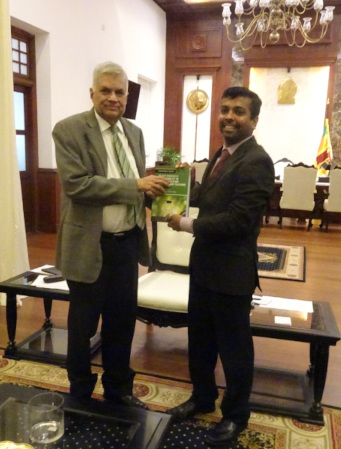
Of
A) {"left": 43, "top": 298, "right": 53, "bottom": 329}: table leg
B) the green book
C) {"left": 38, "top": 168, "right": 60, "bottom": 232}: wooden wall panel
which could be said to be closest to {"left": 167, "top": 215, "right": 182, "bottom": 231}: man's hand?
the green book

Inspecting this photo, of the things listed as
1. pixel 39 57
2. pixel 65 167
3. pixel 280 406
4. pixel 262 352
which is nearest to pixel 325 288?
pixel 262 352

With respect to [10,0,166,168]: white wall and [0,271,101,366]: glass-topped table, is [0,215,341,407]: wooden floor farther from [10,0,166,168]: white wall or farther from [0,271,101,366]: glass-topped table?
[10,0,166,168]: white wall

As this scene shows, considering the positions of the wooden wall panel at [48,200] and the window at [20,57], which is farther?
the wooden wall panel at [48,200]

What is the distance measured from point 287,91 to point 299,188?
304 centimetres

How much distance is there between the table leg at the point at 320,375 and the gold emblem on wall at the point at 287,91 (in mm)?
7757

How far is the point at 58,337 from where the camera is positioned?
2.88m

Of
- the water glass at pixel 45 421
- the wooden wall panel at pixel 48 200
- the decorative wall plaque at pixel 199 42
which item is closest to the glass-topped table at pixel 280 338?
the water glass at pixel 45 421

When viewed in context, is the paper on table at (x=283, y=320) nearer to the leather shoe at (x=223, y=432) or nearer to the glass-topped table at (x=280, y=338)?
the glass-topped table at (x=280, y=338)

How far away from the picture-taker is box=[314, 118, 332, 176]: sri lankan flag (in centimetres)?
831

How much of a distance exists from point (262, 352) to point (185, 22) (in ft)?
26.8

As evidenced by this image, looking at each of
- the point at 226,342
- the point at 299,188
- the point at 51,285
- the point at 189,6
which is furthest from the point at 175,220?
the point at 189,6

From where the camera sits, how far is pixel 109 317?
1998 millimetres

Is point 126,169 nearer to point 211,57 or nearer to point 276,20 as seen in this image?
point 276,20

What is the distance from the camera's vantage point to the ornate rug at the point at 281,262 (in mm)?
4453
